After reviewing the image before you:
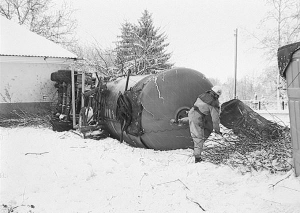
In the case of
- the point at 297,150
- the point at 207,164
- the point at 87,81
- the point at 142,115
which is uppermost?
the point at 87,81

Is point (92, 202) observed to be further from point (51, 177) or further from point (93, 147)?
point (93, 147)

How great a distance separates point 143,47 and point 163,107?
17687mm

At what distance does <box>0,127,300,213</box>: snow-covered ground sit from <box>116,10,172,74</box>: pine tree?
15289mm

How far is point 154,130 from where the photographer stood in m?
6.04

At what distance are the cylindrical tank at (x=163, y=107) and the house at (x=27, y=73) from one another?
23.8 ft

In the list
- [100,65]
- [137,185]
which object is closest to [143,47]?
[100,65]

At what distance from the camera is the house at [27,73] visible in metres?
11.9

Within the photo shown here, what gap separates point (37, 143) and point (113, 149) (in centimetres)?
230

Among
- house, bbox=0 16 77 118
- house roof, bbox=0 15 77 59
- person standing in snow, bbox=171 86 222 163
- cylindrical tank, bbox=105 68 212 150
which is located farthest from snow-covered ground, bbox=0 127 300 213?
house roof, bbox=0 15 77 59

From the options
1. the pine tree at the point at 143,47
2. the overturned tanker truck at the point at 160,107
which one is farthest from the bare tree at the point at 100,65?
the overturned tanker truck at the point at 160,107

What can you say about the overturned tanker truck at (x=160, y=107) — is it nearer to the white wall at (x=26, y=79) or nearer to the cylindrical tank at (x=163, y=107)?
the cylindrical tank at (x=163, y=107)

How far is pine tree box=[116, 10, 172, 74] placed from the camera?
21894 millimetres

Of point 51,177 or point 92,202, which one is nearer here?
point 92,202

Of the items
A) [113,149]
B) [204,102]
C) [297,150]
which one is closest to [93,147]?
[113,149]
